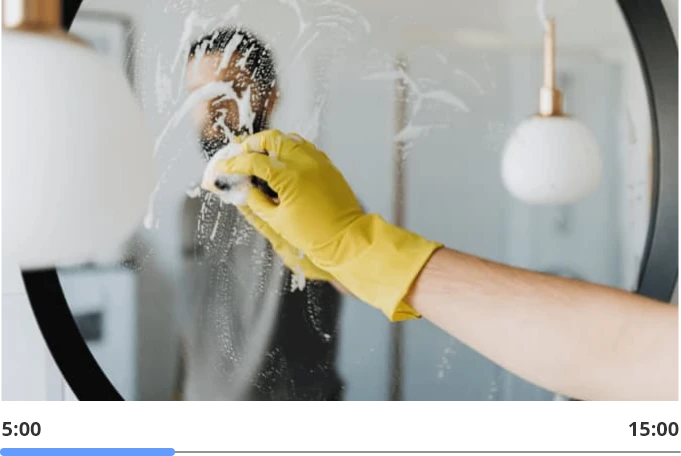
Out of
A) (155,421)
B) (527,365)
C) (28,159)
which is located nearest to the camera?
Answer: (28,159)

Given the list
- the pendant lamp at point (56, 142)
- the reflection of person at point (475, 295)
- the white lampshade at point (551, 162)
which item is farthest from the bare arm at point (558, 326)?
the pendant lamp at point (56, 142)

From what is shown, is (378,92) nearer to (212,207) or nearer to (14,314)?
(212,207)

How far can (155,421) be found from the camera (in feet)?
2.13

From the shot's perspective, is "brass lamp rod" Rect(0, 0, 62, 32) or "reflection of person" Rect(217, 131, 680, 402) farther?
"reflection of person" Rect(217, 131, 680, 402)

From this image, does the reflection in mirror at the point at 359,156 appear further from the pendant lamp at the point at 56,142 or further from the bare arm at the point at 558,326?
the pendant lamp at the point at 56,142

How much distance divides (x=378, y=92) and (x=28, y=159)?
34 cm

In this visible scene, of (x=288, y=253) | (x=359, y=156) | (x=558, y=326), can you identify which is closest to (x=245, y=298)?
(x=288, y=253)

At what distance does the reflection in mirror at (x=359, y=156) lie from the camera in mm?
616

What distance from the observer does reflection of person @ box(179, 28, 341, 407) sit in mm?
618

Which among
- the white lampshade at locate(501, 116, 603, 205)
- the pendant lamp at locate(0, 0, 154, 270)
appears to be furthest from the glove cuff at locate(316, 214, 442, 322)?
the pendant lamp at locate(0, 0, 154, 270)

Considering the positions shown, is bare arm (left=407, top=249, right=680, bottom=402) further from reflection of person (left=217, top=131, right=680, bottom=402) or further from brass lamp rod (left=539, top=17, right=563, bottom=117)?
brass lamp rod (left=539, top=17, right=563, bottom=117)

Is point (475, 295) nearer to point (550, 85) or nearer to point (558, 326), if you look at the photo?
point (558, 326)

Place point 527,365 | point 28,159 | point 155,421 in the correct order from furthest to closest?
1. point 155,421
2. point 527,365
3. point 28,159

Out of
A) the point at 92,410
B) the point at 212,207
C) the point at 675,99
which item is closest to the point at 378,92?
the point at 212,207
